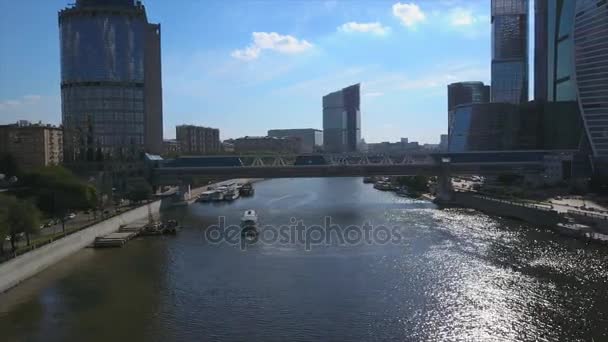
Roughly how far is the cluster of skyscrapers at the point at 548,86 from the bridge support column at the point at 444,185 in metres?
19.6

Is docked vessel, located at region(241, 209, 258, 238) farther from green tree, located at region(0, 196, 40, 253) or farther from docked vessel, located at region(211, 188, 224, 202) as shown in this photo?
docked vessel, located at region(211, 188, 224, 202)

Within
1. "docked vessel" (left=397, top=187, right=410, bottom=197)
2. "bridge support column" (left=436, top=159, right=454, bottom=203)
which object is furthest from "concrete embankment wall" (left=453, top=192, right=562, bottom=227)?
"docked vessel" (left=397, top=187, right=410, bottom=197)

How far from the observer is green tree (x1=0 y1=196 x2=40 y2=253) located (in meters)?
29.8

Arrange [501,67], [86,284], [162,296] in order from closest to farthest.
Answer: [162,296]
[86,284]
[501,67]

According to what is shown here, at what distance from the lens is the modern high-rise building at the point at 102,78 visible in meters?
89.7

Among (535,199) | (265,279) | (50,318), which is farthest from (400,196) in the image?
(50,318)

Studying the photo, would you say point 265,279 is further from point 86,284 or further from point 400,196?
point 400,196

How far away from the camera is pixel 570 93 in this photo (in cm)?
9750

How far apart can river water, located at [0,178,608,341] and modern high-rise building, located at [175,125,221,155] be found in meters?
134

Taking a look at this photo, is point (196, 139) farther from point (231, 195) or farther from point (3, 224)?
point (3, 224)

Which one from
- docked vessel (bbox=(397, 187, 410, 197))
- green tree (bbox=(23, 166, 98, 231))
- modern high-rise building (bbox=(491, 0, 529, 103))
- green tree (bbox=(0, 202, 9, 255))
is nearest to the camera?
green tree (bbox=(0, 202, 9, 255))

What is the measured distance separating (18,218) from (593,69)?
2905 inches

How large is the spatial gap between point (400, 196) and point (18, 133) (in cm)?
5599

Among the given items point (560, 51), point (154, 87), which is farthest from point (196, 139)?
point (560, 51)
